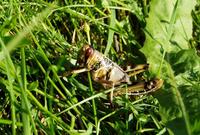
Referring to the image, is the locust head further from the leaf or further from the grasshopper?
the leaf

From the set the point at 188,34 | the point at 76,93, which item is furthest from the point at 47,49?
the point at 188,34

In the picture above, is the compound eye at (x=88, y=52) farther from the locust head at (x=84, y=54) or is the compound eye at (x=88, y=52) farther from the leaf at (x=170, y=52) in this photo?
the leaf at (x=170, y=52)

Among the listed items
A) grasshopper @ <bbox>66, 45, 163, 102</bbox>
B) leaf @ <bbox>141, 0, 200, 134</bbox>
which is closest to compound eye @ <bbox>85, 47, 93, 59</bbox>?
grasshopper @ <bbox>66, 45, 163, 102</bbox>

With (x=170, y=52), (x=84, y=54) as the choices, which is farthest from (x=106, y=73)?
(x=170, y=52)

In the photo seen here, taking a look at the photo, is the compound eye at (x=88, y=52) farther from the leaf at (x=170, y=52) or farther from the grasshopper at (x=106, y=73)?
the leaf at (x=170, y=52)

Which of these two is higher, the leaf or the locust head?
the locust head

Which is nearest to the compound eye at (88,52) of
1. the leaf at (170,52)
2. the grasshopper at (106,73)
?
the grasshopper at (106,73)

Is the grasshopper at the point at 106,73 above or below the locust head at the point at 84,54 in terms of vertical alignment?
below

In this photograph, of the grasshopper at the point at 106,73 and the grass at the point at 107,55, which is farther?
the grasshopper at the point at 106,73

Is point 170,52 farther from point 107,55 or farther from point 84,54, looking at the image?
point 84,54
